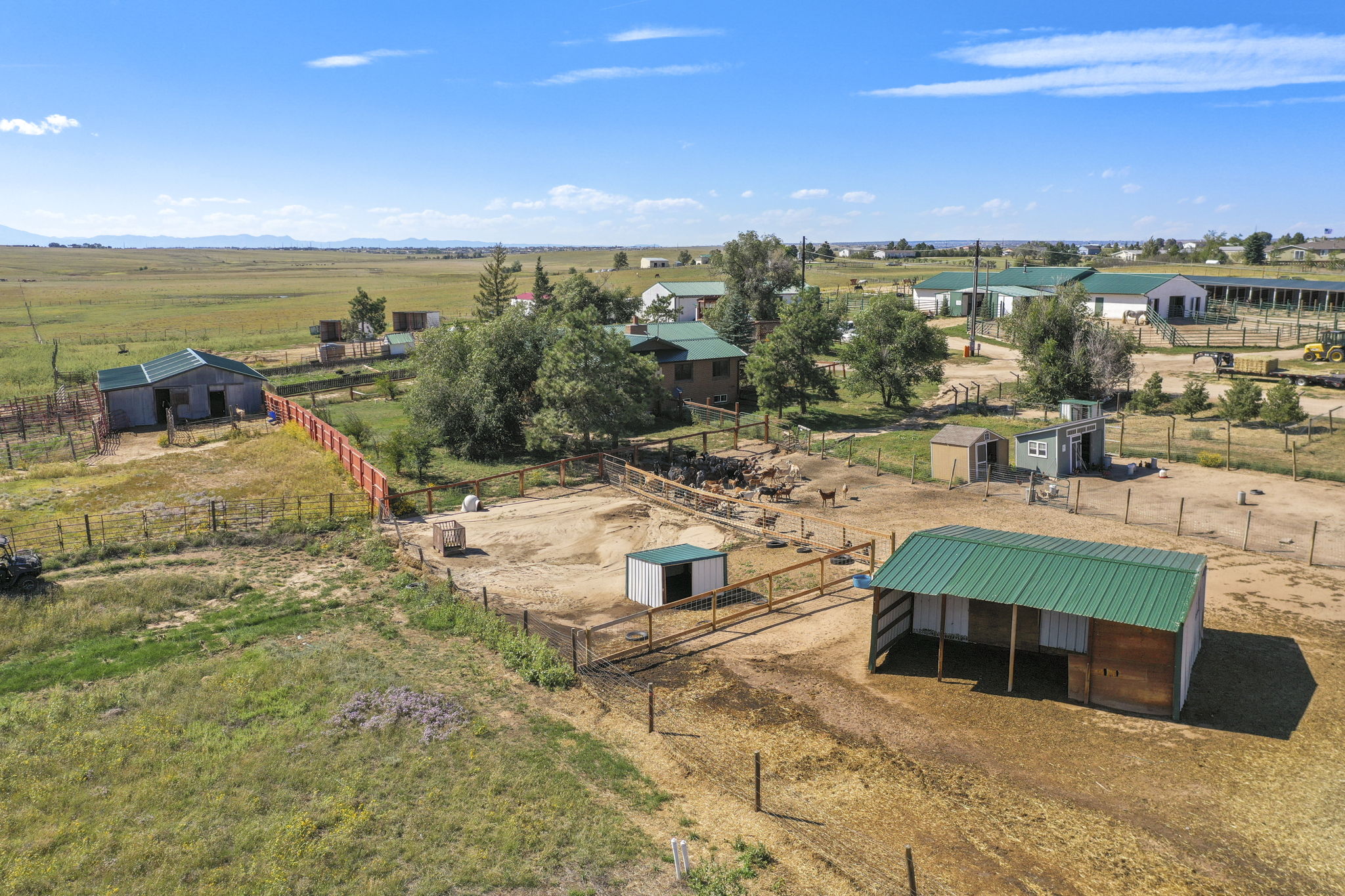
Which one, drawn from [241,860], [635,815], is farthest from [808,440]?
[241,860]

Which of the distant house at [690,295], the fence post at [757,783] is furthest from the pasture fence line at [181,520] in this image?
the distant house at [690,295]

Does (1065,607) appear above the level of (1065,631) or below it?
above

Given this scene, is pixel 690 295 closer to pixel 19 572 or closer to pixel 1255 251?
pixel 19 572

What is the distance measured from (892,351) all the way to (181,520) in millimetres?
37268

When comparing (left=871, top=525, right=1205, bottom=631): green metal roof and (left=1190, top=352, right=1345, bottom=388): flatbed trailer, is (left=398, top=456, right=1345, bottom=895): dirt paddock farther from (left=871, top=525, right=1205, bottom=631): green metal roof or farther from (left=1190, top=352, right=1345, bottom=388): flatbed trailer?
(left=1190, top=352, right=1345, bottom=388): flatbed trailer

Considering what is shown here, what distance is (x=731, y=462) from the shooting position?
4081 centimetres

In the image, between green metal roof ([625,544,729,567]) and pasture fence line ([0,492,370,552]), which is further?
pasture fence line ([0,492,370,552])

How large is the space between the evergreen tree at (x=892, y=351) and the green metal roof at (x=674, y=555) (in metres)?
27.3

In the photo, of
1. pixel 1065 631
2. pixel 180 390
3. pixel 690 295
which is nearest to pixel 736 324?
pixel 690 295

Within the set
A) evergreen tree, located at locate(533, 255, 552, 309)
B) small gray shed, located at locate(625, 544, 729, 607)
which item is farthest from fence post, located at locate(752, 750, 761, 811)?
evergreen tree, located at locate(533, 255, 552, 309)

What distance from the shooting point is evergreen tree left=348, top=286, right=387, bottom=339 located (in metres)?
86.6

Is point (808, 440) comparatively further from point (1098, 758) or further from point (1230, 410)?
point (1098, 758)

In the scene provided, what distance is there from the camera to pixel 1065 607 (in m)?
18.7

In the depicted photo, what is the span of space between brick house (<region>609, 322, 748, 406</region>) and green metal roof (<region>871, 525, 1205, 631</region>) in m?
31.8
